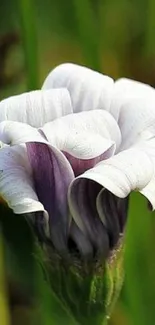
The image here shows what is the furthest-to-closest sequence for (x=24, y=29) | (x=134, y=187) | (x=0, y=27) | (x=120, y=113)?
1. (x=0, y=27)
2. (x=24, y=29)
3. (x=120, y=113)
4. (x=134, y=187)

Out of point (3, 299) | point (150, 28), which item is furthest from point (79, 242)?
point (150, 28)

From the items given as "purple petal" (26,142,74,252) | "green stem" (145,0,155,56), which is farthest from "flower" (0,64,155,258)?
"green stem" (145,0,155,56)

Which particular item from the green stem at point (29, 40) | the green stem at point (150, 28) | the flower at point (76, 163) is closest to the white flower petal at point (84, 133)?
the flower at point (76, 163)

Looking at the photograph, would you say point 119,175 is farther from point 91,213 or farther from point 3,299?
point 3,299

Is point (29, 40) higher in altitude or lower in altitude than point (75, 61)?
higher

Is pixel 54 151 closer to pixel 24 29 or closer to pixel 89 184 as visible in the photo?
pixel 89 184

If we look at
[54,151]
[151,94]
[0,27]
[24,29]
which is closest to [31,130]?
[54,151]

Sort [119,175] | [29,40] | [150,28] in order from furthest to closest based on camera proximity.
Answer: [150,28] < [29,40] < [119,175]
